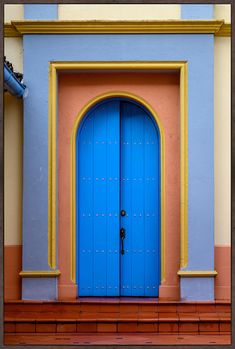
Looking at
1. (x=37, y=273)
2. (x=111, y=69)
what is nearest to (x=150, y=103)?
(x=111, y=69)

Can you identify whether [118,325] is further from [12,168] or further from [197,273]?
[12,168]

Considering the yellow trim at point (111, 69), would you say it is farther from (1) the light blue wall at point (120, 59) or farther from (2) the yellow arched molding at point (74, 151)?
(2) the yellow arched molding at point (74, 151)

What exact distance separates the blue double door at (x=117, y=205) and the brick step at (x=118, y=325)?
113cm

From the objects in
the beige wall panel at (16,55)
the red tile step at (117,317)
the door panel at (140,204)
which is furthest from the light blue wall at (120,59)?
the red tile step at (117,317)

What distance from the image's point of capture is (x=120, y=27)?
33.1 feet

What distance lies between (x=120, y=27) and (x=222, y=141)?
7.10ft

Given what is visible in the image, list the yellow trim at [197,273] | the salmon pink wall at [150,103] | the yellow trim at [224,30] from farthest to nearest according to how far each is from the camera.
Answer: the salmon pink wall at [150,103], the yellow trim at [224,30], the yellow trim at [197,273]

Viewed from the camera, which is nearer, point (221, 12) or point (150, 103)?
point (221, 12)

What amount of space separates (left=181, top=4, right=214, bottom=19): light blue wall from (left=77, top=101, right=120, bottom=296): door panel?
68.3 inches

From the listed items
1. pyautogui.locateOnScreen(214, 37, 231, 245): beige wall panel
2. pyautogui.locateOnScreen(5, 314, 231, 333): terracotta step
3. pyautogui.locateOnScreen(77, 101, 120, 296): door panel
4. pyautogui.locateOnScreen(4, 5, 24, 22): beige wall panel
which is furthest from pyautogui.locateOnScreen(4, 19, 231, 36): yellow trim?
pyautogui.locateOnScreen(5, 314, 231, 333): terracotta step

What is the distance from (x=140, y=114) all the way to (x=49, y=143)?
1453 mm

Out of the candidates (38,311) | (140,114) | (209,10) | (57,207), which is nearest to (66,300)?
(38,311)

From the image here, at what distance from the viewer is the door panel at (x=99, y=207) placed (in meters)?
10.5

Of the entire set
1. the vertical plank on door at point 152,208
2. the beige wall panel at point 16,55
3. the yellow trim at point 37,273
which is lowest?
the yellow trim at point 37,273
